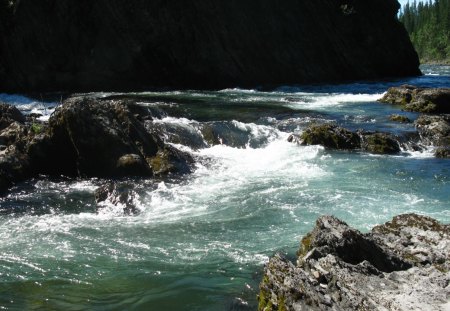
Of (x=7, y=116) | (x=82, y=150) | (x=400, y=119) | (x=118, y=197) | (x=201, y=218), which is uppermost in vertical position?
(x=7, y=116)

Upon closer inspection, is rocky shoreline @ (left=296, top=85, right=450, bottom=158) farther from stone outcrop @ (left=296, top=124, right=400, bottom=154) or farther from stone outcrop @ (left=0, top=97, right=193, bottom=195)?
stone outcrop @ (left=0, top=97, right=193, bottom=195)

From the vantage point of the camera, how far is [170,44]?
38.2m

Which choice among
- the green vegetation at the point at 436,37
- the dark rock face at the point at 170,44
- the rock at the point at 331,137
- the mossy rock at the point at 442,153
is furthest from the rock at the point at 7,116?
the green vegetation at the point at 436,37

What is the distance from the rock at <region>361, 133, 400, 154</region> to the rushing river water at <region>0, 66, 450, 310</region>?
469mm

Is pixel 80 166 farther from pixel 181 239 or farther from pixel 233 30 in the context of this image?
A: pixel 233 30

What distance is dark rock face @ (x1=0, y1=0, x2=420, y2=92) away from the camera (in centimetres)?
3575

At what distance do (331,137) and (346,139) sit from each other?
55cm

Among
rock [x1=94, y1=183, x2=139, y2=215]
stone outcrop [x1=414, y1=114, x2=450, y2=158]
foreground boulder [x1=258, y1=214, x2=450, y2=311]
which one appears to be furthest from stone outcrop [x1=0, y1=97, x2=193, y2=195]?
stone outcrop [x1=414, y1=114, x2=450, y2=158]

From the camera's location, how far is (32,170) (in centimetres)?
1413

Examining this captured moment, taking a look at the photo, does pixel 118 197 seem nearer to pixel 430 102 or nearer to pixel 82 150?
pixel 82 150

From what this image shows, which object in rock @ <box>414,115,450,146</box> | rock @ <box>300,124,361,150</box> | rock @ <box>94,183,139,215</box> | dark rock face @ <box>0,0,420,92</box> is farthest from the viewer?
dark rock face @ <box>0,0,420,92</box>

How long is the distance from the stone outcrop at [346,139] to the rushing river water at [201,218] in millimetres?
601

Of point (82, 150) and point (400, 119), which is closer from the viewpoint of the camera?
point (82, 150)

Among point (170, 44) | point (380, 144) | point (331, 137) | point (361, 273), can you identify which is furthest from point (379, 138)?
point (170, 44)
